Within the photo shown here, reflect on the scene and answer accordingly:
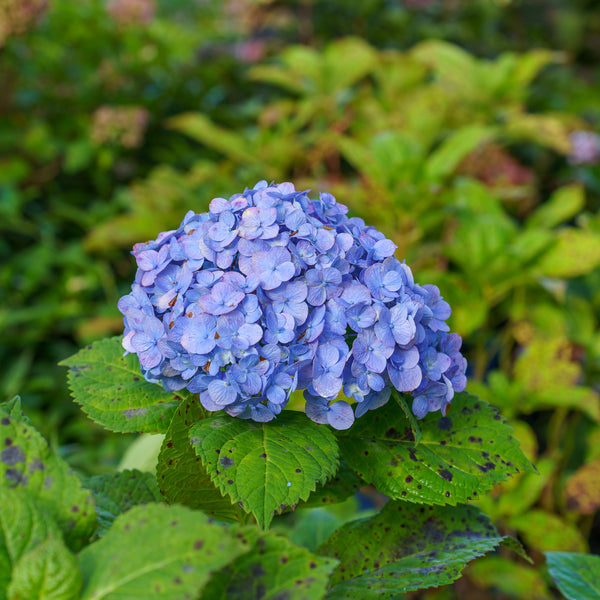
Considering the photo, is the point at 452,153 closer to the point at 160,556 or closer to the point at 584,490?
the point at 584,490

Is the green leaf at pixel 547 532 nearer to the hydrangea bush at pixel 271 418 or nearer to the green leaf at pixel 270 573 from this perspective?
the hydrangea bush at pixel 271 418

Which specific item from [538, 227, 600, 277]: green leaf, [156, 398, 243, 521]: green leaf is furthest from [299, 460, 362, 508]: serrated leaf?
[538, 227, 600, 277]: green leaf

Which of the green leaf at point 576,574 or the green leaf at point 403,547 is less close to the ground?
the green leaf at point 403,547

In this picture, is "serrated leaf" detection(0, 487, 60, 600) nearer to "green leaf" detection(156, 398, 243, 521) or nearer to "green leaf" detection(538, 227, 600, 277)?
"green leaf" detection(156, 398, 243, 521)

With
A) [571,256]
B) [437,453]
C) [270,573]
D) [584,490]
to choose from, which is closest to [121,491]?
[270,573]

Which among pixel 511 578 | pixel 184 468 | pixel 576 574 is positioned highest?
pixel 184 468

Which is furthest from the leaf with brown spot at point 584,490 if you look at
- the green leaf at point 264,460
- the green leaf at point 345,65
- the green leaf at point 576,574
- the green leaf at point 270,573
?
the green leaf at point 345,65
